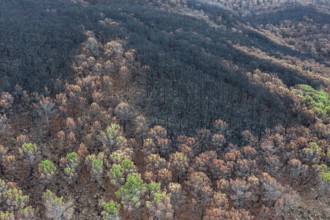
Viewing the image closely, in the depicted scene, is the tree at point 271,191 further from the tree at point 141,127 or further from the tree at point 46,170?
the tree at point 46,170

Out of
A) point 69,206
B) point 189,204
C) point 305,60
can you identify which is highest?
point 69,206

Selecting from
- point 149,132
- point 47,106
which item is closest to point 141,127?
point 149,132

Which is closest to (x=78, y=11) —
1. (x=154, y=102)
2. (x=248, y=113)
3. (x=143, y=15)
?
(x=143, y=15)

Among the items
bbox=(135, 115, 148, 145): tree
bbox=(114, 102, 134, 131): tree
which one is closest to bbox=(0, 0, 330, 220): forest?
bbox=(114, 102, 134, 131): tree

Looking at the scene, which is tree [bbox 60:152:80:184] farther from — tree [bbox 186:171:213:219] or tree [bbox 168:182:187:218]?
tree [bbox 186:171:213:219]

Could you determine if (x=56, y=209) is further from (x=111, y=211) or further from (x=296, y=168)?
(x=296, y=168)

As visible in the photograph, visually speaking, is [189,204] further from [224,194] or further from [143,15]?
[143,15]
